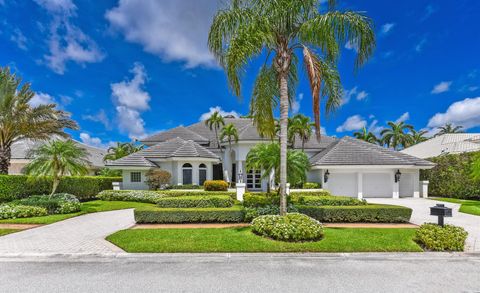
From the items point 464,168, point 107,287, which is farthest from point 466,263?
point 464,168

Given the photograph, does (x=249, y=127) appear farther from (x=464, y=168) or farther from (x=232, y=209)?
(x=464, y=168)

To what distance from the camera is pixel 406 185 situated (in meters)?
23.3

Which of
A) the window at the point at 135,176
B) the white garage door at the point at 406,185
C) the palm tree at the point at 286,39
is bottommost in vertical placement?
the white garage door at the point at 406,185

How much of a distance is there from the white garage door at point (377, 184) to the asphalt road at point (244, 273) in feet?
52.8

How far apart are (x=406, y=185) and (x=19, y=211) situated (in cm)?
2967

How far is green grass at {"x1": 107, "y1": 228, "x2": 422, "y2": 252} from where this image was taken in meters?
7.51

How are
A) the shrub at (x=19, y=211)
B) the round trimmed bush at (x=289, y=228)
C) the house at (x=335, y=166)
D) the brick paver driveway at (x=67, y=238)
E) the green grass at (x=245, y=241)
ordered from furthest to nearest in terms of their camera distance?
the house at (x=335, y=166), the shrub at (x=19, y=211), the round trimmed bush at (x=289, y=228), the brick paver driveway at (x=67, y=238), the green grass at (x=245, y=241)

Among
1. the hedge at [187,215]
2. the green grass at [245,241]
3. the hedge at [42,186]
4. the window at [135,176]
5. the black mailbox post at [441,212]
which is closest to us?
the green grass at [245,241]

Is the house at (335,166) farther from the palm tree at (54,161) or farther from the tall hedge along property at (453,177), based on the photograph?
the palm tree at (54,161)

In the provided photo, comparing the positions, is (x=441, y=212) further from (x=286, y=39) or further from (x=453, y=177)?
(x=453, y=177)

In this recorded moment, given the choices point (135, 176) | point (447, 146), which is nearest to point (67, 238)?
point (135, 176)

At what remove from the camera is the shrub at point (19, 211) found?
1236cm

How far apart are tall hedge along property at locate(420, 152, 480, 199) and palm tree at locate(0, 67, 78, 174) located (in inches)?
1354

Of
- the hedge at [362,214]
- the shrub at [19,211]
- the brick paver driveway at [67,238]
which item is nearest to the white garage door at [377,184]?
the hedge at [362,214]
